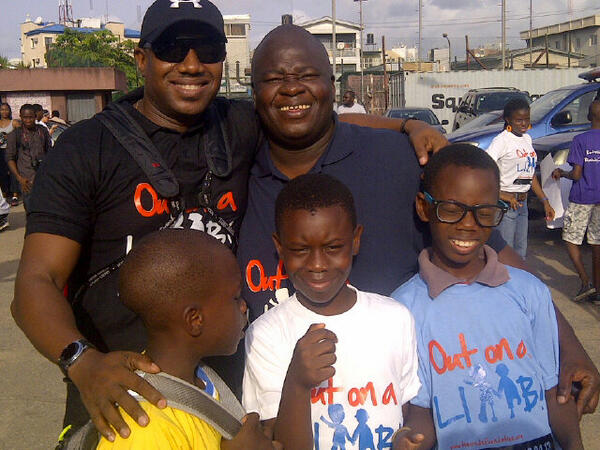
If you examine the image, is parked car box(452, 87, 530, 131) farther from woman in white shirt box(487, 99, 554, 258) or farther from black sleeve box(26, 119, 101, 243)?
black sleeve box(26, 119, 101, 243)

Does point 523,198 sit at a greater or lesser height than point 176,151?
lesser

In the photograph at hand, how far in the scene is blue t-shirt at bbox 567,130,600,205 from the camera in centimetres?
651

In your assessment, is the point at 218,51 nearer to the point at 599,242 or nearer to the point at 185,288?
the point at 185,288

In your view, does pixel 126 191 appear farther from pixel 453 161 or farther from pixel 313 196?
pixel 453 161

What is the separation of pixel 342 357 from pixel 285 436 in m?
0.30

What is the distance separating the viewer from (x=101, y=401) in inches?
62.1

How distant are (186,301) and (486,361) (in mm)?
1052

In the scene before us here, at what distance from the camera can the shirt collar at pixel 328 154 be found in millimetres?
2473

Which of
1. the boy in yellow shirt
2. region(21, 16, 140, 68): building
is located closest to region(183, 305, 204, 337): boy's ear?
the boy in yellow shirt

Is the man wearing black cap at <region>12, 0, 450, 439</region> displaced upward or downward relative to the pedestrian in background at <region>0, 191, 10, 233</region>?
upward

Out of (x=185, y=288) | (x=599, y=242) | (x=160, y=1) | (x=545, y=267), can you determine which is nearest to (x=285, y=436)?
(x=185, y=288)

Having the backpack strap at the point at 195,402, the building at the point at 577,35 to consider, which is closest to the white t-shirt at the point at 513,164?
the backpack strap at the point at 195,402

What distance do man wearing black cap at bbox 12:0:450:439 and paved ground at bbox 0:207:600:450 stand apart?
2.16 metres

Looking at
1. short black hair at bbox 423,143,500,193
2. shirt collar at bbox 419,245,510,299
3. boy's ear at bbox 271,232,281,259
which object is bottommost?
shirt collar at bbox 419,245,510,299
